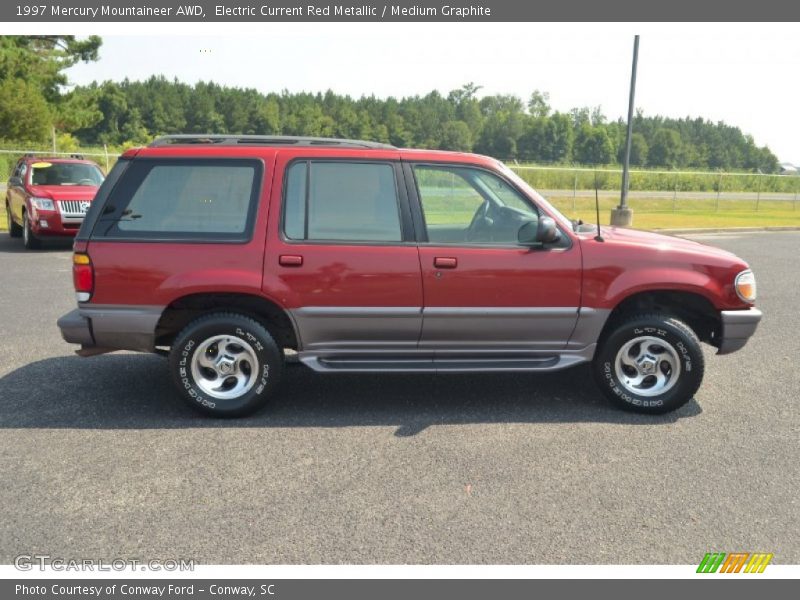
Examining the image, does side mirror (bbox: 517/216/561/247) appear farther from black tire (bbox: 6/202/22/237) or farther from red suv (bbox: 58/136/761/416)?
black tire (bbox: 6/202/22/237)

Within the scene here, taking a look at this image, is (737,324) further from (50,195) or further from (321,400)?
(50,195)

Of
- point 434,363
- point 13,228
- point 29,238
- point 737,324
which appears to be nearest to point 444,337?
point 434,363

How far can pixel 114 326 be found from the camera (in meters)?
4.63

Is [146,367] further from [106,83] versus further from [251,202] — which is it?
[106,83]

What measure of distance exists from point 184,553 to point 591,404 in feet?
10.5

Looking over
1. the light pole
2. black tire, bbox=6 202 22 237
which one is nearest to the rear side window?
black tire, bbox=6 202 22 237

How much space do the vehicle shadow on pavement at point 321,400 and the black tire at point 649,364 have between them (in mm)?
127

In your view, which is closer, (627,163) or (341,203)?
(341,203)

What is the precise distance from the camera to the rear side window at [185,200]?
4625mm

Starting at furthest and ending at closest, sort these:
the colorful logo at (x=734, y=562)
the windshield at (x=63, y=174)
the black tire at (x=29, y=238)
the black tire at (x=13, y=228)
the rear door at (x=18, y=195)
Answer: the black tire at (x=13, y=228) < the windshield at (x=63, y=174) < the rear door at (x=18, y=195) < the black tire at (x=29, y=238) < the colorful logo at (x=734, y=562)

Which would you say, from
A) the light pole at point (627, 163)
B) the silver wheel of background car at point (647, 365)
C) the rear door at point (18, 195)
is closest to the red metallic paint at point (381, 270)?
the silver wheel of background car at point (647, 365)

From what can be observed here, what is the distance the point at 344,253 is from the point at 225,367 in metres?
1.15

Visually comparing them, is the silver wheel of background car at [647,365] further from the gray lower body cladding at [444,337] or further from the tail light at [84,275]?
the tail light at [84,275]

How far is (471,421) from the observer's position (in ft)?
15.5
